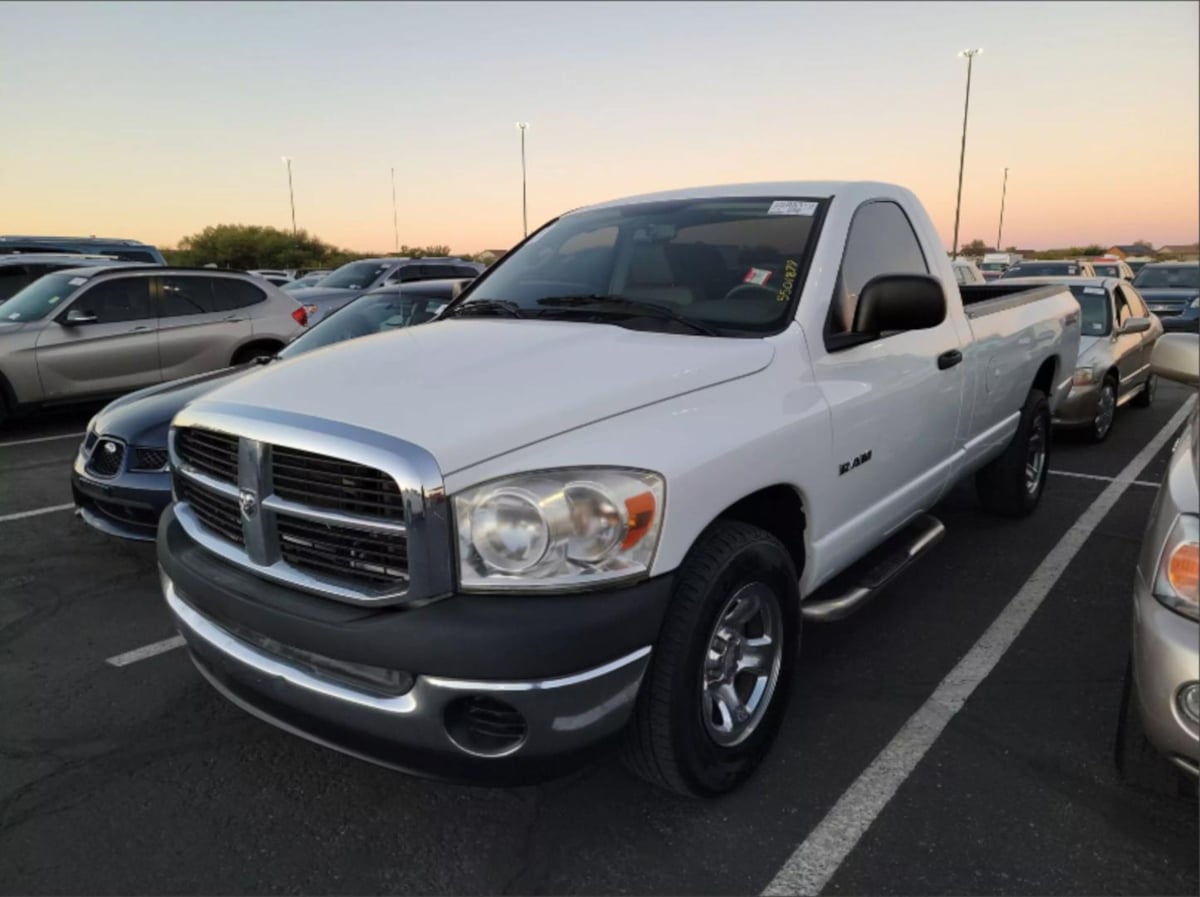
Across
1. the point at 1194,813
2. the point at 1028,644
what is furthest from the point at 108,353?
the point at 1194,813

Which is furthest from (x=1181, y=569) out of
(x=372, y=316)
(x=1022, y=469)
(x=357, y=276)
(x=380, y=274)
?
(x=357, y=276)

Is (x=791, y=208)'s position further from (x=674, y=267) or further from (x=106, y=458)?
(x=106, y=458)

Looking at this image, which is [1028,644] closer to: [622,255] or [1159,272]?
[622,255]

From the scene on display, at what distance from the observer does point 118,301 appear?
8.88 m

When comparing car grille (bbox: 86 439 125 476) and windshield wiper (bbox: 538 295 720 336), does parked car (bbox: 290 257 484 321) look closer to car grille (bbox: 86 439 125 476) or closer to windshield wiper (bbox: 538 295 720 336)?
car grille (bbox: 86 439 125 476)

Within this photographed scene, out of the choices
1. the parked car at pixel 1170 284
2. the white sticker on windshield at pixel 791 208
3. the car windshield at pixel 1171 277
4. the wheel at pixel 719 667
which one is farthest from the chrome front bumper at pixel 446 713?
the car windshield at pixel 1171 277

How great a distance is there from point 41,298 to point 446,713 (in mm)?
8851

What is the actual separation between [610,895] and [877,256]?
2674 mm

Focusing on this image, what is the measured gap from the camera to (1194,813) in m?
2.59

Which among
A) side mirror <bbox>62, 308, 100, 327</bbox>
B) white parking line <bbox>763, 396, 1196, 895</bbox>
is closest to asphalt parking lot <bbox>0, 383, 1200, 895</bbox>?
white parking line <bbox>763, 396, 1196, 895</bbox>

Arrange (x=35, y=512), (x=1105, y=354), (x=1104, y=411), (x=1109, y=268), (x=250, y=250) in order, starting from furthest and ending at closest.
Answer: (x=250, y=250) < (x=1109, y=268) < (x=1104, y=411) < (x=1105, y=354) < (x=35, y=512)

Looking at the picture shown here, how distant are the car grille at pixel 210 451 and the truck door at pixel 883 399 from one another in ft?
6.22

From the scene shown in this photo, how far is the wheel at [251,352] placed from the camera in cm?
935

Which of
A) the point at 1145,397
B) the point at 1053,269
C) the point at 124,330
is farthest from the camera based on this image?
the point at 1053,269
